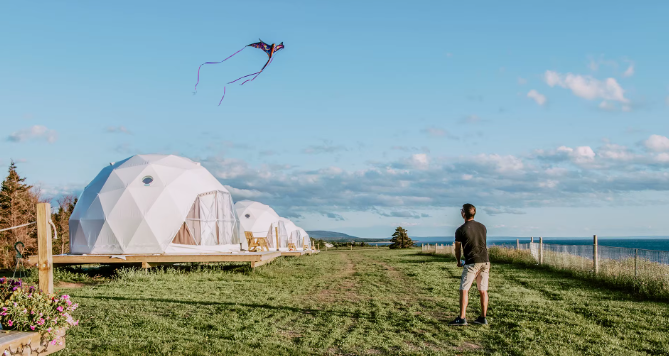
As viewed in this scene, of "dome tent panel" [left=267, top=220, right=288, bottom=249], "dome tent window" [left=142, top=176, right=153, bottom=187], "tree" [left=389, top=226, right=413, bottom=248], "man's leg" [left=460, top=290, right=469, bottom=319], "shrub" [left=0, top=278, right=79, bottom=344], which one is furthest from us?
"tree" [left=389, top=226, right=413, bottom=248]

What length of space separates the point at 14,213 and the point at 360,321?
2782 centimetres

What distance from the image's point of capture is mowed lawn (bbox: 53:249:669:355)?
5859 mm

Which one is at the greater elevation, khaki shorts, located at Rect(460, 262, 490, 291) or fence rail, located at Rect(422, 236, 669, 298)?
khaki shorts, located at Rect(460, 262, 490, 291)

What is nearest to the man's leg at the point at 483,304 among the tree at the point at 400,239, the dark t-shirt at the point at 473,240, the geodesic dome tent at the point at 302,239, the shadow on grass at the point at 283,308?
the dark t-shirt at the point at 473,240

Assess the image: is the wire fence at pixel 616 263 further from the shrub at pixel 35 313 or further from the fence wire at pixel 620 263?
the shrub at pixel 35 313

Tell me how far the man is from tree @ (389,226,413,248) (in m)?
51.2

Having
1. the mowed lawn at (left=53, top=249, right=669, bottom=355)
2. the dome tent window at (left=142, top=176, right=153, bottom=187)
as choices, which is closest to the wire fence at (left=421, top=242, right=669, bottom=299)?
the mowed lawn at (left=53, top=249, right=669, bottom=355)

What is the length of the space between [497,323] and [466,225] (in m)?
1.43

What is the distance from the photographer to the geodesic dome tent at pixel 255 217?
33.3 meters

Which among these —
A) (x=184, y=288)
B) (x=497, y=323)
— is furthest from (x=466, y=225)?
(x=184, y=288)

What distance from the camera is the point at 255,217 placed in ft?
111

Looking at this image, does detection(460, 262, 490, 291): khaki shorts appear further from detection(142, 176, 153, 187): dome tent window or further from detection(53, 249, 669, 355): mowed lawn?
detection(142, 176, 153, 187): dome tent window

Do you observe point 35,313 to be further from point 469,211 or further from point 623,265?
point 623,265

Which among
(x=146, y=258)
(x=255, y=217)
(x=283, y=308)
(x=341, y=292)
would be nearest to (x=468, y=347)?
(x=283, y=308)
